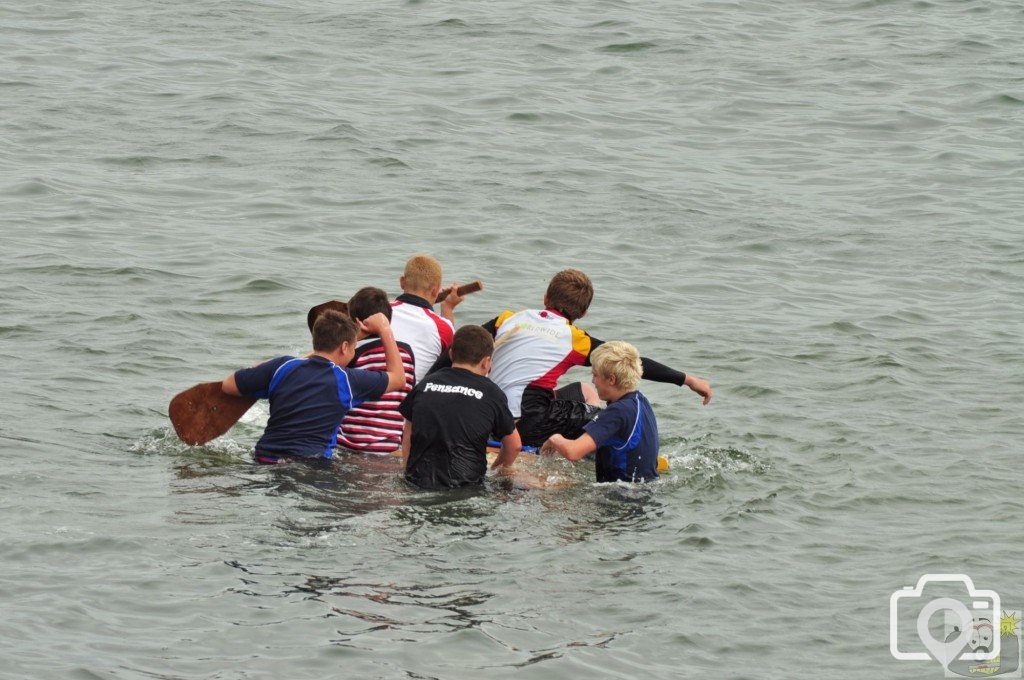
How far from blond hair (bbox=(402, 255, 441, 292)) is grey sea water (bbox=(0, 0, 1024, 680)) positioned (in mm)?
1637

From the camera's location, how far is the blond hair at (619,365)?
964 centimetres

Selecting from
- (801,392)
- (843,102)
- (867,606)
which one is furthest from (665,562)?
(843,102)

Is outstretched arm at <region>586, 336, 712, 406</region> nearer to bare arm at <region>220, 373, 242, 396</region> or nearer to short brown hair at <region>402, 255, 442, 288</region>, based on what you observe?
short brown hair at <region>402, 255, 442, 288</region>

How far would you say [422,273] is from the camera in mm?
10523

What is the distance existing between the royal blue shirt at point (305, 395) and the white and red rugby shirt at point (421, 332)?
0.62m

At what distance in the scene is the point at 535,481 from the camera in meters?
9.93

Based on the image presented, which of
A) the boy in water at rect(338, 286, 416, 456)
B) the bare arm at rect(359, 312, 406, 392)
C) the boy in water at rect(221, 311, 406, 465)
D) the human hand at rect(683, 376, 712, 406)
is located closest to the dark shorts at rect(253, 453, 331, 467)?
the boy in water at rect(221, 311, 406, 465)

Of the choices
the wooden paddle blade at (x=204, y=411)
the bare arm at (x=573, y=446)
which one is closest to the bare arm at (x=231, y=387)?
the wooden paddle blade at (x=204, y=411)

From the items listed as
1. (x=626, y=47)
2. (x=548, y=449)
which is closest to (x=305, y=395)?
(x=548, y=449)

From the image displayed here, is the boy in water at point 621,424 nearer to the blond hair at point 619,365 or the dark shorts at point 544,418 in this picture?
the blond hair at point 619,365

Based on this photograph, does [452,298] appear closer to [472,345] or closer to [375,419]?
[375,419]

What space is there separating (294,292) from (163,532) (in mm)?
6464

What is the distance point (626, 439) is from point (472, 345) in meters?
1.25

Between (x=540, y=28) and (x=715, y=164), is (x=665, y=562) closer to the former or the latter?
(x=715, y=164)
